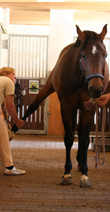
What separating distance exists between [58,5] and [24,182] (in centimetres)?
514

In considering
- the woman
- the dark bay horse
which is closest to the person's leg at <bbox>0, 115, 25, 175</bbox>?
the woman

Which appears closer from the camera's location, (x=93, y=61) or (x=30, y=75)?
(x=93, y=61)

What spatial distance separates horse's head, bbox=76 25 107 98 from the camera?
2.56 m

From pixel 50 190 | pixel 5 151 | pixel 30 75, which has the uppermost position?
pixel 30 75

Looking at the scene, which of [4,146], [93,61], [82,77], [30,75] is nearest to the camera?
[93,61]

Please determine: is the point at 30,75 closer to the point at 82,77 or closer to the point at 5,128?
the point at 5,128

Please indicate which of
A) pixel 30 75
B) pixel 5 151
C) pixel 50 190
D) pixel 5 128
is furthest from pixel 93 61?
pixel 30 75

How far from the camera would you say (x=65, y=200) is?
2.43 metres

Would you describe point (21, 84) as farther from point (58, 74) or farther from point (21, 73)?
point (58, 74)

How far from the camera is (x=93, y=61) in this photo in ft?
8.63

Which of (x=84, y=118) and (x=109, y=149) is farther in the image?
(x=109, y=149)

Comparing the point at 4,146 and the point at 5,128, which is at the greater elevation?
the point at 5,128

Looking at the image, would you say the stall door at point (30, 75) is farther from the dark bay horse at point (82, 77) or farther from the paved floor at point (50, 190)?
the dark bay horse at point (82, 77)

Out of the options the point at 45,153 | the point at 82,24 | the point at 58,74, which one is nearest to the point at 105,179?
the point at 58,74
